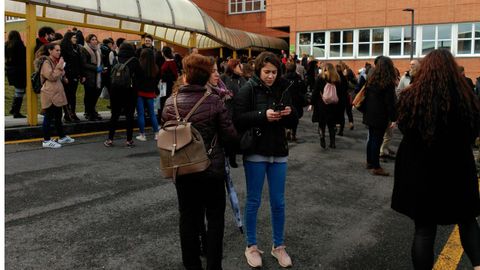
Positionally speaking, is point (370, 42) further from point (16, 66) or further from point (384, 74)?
point (16, 66)

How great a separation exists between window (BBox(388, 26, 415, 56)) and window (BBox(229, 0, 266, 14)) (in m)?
15.2

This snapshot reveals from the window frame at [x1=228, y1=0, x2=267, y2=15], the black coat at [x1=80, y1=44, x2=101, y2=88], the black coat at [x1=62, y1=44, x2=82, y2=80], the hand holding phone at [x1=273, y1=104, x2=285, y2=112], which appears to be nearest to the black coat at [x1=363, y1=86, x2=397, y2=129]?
the hand holding phone at [x1=273, y1=104, x2=285, y2=112]

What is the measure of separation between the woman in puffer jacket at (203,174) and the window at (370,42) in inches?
1236

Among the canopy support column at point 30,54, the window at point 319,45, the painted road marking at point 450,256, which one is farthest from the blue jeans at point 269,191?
the window at point 319,45

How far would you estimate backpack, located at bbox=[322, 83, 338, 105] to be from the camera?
9.66 metres

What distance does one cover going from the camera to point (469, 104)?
306 cm

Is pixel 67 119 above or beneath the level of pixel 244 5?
beneath

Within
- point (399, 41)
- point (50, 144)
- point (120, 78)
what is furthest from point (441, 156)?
point (399, 41)

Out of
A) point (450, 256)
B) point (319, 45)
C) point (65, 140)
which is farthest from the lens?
point (319, 45)

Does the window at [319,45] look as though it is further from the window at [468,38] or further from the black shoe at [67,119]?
the black shoe at [67,119]

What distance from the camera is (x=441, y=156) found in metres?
3.08

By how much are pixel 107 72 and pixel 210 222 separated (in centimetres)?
838

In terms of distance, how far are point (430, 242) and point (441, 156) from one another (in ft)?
1.95

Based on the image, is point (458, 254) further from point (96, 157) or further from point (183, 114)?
point (96, 157)
